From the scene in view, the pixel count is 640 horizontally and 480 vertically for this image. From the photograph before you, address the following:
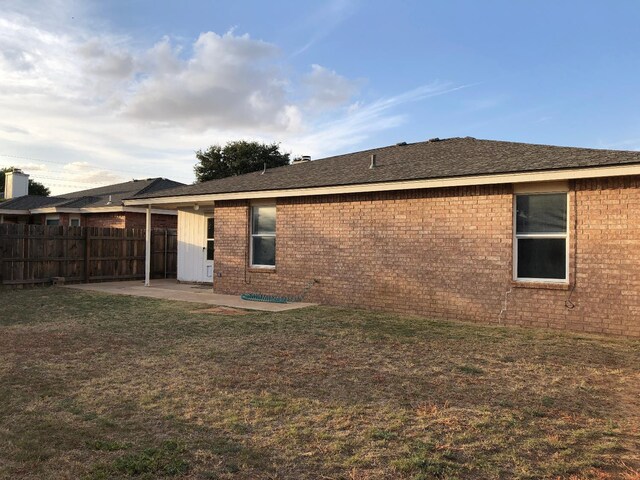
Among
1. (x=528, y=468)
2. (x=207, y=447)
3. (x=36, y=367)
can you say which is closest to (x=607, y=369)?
(x=528, y=468)

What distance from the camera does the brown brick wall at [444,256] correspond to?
847 cm

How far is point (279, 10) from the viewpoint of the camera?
12.3 meters

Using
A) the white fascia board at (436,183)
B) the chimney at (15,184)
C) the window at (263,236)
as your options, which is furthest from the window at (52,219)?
the window at (263,236)

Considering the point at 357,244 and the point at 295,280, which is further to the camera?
the point at 295,280

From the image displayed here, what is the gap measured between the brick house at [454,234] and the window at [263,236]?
34 millimetres

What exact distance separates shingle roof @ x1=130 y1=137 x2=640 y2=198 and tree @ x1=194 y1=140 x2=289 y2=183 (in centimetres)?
3245

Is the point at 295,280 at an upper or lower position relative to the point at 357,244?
lower

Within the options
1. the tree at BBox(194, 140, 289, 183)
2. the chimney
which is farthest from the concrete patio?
the tree at BBox(194, 140, 289, 183)

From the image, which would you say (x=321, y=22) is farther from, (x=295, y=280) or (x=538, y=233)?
(x=538, y=233)

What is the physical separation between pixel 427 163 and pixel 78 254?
13.0m

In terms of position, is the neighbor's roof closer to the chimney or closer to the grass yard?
the chimney

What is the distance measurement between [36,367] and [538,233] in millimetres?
8491

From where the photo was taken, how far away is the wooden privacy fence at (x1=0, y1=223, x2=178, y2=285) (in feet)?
51.5

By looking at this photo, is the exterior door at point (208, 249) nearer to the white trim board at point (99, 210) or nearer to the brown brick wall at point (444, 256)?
the brown brick wall at point (444, 256)
